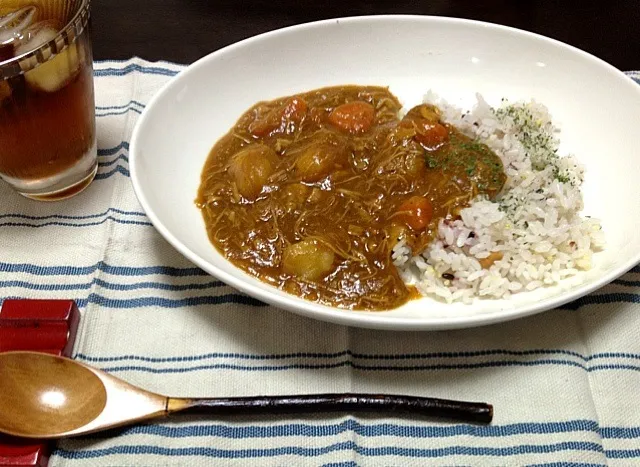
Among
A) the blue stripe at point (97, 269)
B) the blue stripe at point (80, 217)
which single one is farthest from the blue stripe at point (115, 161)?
the blue stripe at point (97, 269)

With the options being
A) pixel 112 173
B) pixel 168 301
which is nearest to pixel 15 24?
pixel 112 173

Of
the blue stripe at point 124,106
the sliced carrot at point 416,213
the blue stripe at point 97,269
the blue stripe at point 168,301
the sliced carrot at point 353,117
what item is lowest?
the blue stripe at point 168,301

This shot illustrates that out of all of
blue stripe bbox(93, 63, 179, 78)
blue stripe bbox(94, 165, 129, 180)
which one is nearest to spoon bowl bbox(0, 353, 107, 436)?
blue stripe bbox(94, 165, 129, 180)

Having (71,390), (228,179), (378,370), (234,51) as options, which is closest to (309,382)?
(378,370)

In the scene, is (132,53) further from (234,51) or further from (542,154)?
(542,154)

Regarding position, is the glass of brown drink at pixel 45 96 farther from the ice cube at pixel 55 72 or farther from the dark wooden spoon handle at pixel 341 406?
the dark wooden spoon handle at pixel 341 406

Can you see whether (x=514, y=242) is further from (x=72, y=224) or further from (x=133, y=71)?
(x=133, y=71)
